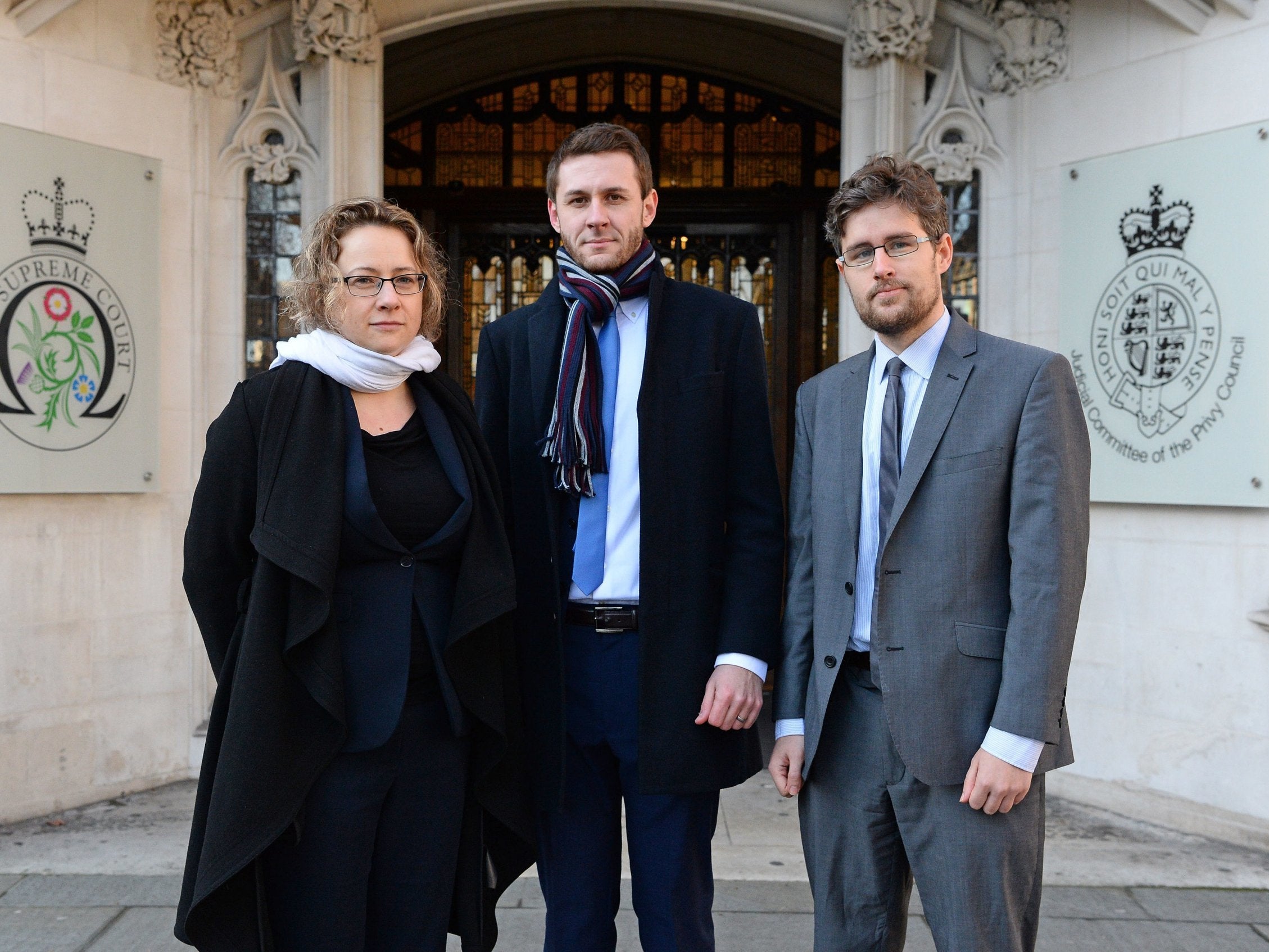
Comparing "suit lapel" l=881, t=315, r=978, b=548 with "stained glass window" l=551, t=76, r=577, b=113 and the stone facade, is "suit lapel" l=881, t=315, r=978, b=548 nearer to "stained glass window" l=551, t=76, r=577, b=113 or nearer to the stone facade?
the stone facade

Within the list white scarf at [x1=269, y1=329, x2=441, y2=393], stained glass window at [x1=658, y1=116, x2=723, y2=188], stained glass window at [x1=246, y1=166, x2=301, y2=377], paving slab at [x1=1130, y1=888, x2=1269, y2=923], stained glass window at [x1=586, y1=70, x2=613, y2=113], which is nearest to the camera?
white scarf at [x1=269, y1=329, x2=441, y2=393]

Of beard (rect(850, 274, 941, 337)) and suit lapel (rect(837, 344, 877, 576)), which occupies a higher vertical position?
beard (rect(850, 274, 941, 337))

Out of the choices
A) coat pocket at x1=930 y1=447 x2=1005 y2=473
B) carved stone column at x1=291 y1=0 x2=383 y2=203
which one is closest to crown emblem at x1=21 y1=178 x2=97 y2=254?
carved stone column at x1=291 y1=0 x2=383 y2=203

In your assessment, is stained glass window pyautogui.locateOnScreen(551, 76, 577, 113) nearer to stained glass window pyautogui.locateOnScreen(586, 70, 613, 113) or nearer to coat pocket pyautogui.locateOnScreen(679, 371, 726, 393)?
stained glass window pyautogui.locateOnScreen(586, 70, 613, 113)

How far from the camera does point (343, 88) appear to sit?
4.85m

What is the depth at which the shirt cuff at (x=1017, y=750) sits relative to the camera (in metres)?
1.87

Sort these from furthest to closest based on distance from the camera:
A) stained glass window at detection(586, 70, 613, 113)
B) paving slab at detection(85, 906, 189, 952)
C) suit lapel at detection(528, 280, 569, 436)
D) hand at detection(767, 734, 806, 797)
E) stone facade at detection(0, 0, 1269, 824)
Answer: stained glass window at detection(586, 70, 613, 113)
stone facade at detection(0, 0, 1269, 824)
paving slab at detection(85, 906, 189, 952)
suit lapel at detection(528, 280, 569, 436)
hand at detection(767, 734, 806, 797)

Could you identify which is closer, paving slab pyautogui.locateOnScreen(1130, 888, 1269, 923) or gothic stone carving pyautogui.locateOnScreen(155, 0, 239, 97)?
paving slab pyautogui.locateOnScreen(1130, 888, 1269, 923)

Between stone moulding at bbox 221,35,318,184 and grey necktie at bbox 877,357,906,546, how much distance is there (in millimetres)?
3597

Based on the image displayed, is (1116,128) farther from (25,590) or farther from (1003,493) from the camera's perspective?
(25,590)

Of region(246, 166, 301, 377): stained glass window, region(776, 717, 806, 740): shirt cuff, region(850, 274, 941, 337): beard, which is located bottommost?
region(776, 717, 806, 740): shirt cuff

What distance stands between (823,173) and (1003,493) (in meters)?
4.64

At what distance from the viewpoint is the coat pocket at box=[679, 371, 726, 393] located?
226cm

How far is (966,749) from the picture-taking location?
1.94 meters
